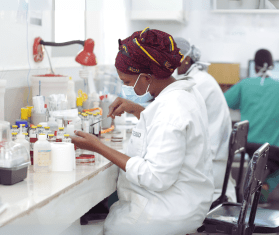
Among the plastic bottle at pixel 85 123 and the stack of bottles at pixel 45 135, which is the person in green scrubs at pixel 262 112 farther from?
the stack of bottles at pixel 45 135

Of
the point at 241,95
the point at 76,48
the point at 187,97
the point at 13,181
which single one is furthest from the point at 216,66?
the point at 13,181

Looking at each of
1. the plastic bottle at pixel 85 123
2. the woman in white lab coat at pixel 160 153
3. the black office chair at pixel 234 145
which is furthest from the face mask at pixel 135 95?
the black office chair at pixel 234 145

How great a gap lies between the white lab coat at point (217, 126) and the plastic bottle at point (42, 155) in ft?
3.96

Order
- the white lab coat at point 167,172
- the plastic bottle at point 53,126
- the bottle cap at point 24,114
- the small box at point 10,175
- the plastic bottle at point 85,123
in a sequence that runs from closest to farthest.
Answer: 1. the small box at point 10,175
2. the white lab coat at point 167,172
3. the plastic bottle at point 53,126
4. the bottle cap at point 24,114
5. the plastic bottle at point 85,123

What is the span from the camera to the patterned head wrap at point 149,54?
1.47 m

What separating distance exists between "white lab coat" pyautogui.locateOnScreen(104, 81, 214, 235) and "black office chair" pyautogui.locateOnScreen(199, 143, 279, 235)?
163 millimetres

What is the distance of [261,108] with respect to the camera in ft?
10.8

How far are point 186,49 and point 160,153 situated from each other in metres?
1.50

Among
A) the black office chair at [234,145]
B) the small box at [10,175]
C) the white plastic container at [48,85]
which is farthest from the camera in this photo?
the black office chair at [234,145]

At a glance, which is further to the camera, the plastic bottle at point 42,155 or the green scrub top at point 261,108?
the green scrub top at point 261,108

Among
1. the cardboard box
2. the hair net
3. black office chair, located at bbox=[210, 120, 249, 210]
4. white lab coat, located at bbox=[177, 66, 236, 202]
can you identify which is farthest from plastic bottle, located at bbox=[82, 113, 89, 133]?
the cardboard box

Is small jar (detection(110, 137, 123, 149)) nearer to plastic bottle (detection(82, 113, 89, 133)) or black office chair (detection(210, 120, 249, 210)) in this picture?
plastic bottle (detection(82, 113, 89, 133))

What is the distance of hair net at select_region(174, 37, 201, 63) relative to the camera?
2686 millimetres

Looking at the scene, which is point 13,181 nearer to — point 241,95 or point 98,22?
point 98,22
